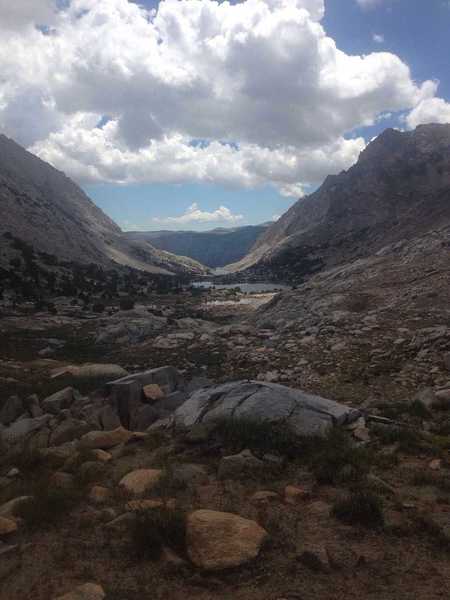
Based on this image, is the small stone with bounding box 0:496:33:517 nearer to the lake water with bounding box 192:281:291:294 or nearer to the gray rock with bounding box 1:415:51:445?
the gray rock with bounding box 1:415:51:445

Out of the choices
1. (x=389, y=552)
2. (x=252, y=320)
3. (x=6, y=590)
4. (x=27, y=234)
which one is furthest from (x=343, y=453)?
(x=27, y=234)

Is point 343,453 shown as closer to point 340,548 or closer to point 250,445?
point 250,445

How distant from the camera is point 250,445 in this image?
727 centimetres

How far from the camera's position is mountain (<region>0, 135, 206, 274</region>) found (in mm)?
80062

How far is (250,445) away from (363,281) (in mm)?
24458

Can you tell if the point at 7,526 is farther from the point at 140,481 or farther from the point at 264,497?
the point at 264,497

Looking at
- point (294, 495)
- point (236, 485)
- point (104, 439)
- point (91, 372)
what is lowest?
point (91, 372)

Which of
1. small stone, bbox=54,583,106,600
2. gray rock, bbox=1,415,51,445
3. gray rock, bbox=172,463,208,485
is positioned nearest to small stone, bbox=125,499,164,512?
gray rock, bbox=172,463,208,485

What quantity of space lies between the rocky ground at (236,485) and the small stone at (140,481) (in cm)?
3

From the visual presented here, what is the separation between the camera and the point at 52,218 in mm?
95750

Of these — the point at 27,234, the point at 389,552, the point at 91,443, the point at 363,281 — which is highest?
the point at 27,234

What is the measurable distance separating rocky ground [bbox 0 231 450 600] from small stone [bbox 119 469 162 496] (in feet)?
0.09

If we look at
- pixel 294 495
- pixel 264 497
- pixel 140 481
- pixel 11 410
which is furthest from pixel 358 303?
pixel 140 481

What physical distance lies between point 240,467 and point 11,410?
27.8ft
